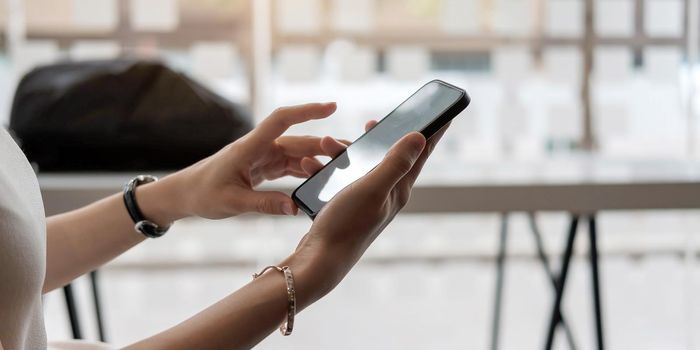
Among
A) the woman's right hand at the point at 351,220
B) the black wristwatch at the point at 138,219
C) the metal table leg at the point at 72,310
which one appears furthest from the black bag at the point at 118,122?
the woman's right hand at the point at 351,220

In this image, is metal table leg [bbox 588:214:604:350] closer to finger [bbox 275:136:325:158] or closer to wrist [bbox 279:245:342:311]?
finger [bbox 275:136:325:158]

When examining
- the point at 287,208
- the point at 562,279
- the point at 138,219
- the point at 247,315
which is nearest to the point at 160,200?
the point at 138,219

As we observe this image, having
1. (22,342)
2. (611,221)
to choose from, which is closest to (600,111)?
(611,221)

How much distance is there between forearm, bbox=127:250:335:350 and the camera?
582 mm

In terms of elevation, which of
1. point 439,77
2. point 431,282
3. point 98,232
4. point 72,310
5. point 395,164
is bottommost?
point 431,282

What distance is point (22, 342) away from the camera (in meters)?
0.54

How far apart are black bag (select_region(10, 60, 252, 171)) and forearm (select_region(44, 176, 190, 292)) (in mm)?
525

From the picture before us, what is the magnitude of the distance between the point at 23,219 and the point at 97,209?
0.32 metres

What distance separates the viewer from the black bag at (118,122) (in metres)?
1.34

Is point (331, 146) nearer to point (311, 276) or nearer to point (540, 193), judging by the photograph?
point (311, 276)

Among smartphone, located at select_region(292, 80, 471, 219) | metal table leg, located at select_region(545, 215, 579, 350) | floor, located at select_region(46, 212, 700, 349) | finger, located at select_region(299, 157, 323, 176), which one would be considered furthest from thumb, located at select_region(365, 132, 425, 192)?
floor, located at select_region(46, 212, 700, 349)

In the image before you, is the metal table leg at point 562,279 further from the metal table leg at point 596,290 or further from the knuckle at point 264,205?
the knuckle at point 264,205

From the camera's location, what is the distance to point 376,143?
80 cm

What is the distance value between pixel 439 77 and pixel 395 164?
7.34 ft
